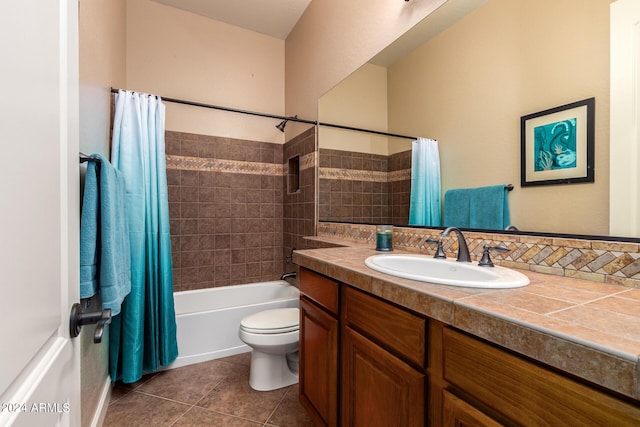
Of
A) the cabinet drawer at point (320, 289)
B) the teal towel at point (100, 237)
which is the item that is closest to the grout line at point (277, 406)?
the cabinet drawer at point (320, 289)

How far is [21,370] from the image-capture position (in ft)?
1.20

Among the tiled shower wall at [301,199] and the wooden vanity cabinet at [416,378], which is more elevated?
the tiled shower wall at [301,199]

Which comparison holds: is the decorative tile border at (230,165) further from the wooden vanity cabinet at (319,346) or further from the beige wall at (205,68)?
the wooden vanity cabinet at (319,346)

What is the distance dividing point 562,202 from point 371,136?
1140 millimetres

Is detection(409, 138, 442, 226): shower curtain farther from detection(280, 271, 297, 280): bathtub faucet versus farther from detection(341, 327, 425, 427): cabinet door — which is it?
detection(280, 271, 297, 280): bathtub faucet

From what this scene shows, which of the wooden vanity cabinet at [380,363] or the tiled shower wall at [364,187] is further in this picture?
the tiled shower wall at [364,187]

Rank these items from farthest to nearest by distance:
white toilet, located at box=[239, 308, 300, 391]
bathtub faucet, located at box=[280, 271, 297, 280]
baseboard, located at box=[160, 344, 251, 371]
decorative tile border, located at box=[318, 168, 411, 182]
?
bathtub faucet, located at box=[280, 271, 297, 280], baseboard, located at box=[160, 344, 251, 371], white toilet, located at box=[239, 308, 300, 391], decorative tile border, located at box=[318, 168, 411, 182]

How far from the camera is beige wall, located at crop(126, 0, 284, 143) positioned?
8.07 ft

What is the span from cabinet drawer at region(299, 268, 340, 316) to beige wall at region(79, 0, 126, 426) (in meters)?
0.91

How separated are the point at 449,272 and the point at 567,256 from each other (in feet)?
1.18

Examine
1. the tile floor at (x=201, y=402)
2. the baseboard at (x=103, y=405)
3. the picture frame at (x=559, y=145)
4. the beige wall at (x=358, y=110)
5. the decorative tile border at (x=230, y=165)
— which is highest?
the beige wall at (x=358, y=110)

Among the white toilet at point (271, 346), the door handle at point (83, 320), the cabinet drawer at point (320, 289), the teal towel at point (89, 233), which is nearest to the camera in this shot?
the door handle at point (83, 320)

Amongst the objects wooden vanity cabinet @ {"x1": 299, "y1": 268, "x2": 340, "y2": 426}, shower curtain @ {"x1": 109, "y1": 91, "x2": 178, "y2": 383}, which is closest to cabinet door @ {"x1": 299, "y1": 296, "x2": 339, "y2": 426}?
wooden vanity cabinet @ {"x1": 299, "y1": 268, "x2": 340, "y2": 426}

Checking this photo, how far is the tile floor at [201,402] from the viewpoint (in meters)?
1.53
